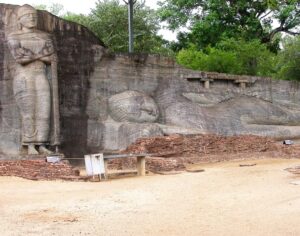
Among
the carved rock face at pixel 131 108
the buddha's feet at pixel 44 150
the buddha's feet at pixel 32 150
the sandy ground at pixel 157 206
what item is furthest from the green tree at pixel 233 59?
the sandy ground at pixel 157 206

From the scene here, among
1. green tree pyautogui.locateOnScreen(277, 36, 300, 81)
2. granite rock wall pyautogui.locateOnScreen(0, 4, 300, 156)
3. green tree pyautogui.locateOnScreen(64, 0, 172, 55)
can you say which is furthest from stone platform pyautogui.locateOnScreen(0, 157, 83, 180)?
green tree pyautogui.locateOnScreen(64, 0, 172, 55)

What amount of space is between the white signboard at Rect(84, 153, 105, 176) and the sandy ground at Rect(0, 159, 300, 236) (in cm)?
41

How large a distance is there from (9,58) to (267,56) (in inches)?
507

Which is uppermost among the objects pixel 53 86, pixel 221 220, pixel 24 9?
pixel 24 9

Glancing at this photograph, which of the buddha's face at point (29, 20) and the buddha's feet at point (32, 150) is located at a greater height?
the buddha's face at point (29, 20)

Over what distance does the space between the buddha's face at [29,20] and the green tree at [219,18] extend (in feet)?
41.6

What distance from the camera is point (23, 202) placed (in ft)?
27.6

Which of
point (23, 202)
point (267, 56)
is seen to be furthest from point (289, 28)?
point (23, 202)

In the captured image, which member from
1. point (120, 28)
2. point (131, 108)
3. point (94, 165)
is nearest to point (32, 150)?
point (94, 165)

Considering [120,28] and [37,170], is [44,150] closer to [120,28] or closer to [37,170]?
[37,170]

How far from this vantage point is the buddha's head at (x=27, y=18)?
13.1 m

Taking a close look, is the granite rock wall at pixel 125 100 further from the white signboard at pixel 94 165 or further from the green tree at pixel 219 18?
the green tree at pixel 219 18

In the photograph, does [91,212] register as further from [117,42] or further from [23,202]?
[117,42]

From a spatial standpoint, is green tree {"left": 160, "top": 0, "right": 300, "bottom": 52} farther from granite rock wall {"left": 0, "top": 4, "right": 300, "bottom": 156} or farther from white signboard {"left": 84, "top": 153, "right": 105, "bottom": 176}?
white signboard {"left": 84, "top": 153, "right": 105, "bottom": 176}
